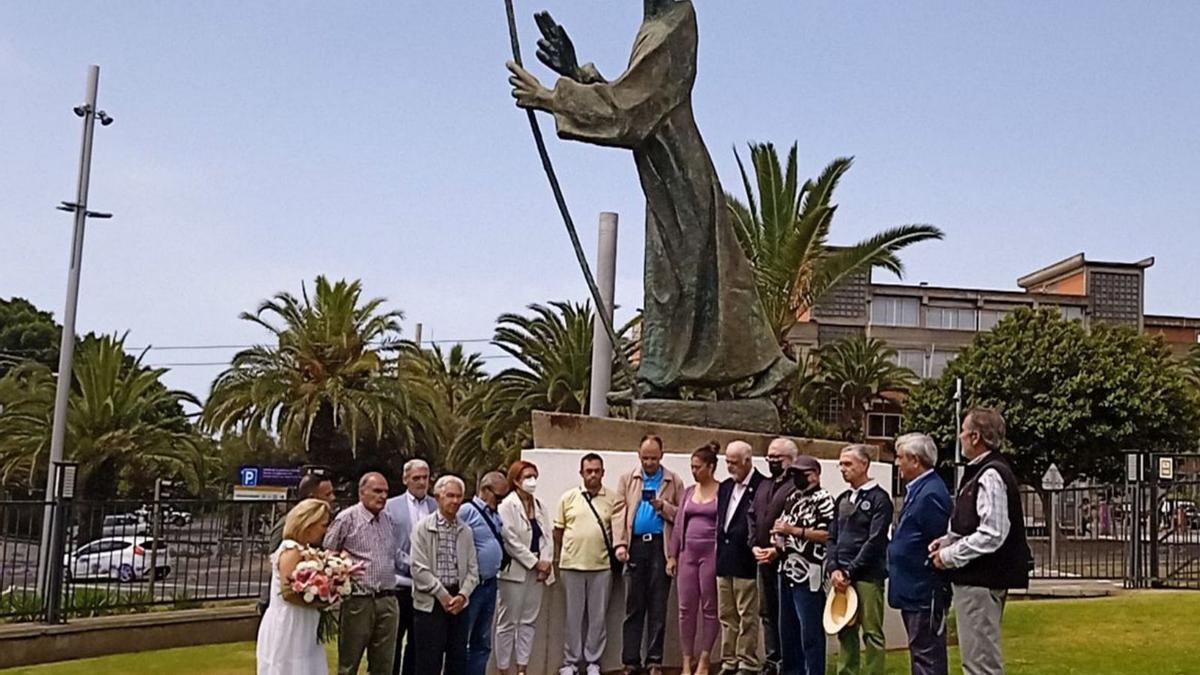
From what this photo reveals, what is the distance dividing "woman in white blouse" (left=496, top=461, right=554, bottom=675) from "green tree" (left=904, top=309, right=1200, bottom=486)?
1277 inches

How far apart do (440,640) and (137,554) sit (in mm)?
9617

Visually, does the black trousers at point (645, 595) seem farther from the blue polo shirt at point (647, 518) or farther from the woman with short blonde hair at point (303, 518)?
the woman with short blonde hair at point (303, 518)

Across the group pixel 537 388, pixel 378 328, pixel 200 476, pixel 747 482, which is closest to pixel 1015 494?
pixel 747 482

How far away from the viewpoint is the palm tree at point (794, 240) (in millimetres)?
24984

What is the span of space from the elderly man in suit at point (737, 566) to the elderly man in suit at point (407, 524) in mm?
1832

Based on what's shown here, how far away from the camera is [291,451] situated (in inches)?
1233

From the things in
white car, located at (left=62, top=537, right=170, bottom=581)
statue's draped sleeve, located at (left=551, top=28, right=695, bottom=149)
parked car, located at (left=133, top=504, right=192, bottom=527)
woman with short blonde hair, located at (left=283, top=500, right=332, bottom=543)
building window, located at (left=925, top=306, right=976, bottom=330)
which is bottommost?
white car, located at (left=62, top=537, right=170, bottom=581)

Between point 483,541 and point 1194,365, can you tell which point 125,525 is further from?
point 1194,365

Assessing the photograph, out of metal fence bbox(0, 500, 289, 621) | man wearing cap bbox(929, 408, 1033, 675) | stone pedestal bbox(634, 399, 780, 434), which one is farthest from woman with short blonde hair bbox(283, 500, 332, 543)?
metal fence bbox(0, 500, 289, 621)

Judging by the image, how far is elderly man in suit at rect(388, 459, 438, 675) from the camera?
8156mm

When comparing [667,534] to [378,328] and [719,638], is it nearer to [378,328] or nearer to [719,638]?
[719,638]

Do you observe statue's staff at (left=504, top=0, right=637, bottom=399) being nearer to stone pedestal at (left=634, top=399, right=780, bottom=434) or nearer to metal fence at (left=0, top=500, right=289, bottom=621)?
stone pedestal at (left=634, top=399, right=780, bottom=434)

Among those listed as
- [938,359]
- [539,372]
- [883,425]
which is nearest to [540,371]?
[539,372]

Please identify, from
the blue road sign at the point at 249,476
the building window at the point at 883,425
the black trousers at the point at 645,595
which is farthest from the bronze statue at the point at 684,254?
the building window at the point at 883,425
